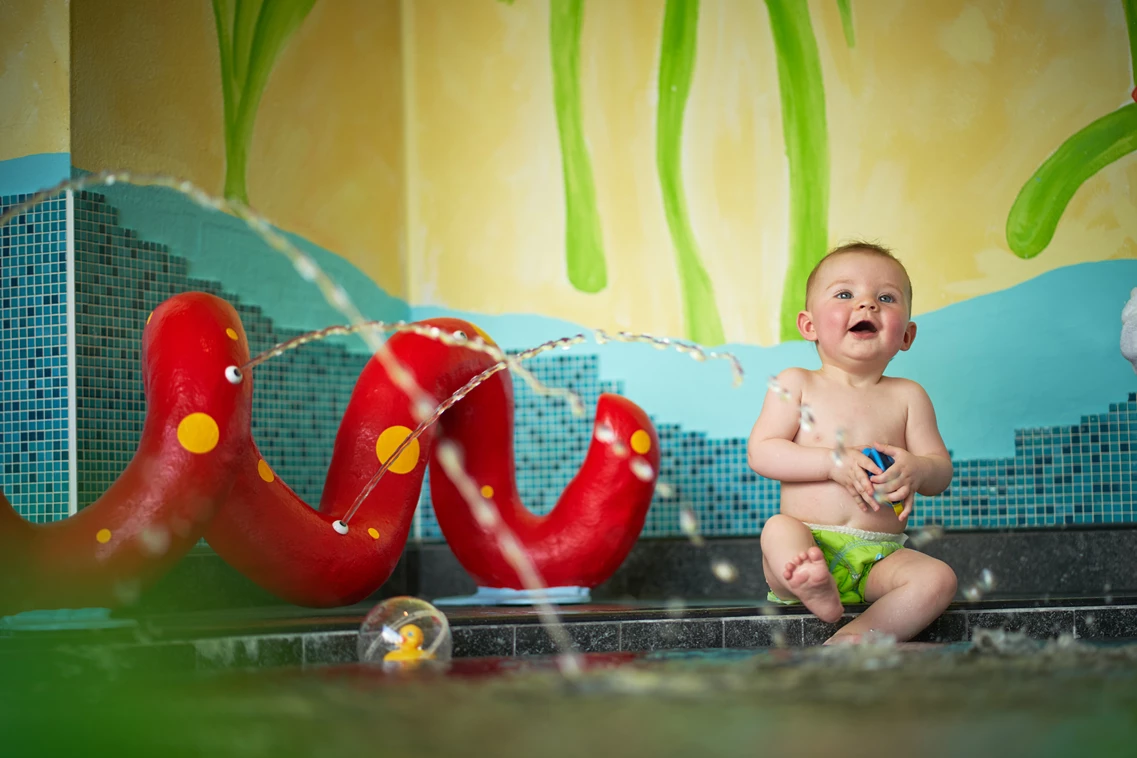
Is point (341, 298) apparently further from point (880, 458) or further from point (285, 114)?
point (880, 458)

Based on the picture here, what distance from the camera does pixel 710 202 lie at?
3842mm

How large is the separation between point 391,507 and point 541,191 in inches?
60.2

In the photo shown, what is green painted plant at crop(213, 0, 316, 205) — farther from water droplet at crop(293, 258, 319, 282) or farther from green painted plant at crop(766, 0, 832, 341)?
green painted plant at crop(766, 0, 832, 341)

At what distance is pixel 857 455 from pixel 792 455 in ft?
0.51

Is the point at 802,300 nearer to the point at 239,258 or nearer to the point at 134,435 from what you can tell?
the point at 239,258

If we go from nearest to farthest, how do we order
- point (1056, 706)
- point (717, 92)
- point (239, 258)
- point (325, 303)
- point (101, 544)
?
point (1056, 706) → point (101, 544) → point (239, 258) → point (325, 303) → point (717, 92)

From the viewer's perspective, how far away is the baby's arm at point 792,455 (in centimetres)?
260

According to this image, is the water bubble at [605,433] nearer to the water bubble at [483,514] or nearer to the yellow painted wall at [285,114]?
the water bubble at [483,514]

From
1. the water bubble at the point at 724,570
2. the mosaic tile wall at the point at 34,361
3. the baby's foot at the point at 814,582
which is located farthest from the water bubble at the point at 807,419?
Result: the mosaic tile wall at the point at 34,361

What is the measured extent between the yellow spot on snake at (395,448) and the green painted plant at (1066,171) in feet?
6.60

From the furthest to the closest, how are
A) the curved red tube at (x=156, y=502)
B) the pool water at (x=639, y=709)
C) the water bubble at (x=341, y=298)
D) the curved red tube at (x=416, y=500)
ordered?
the water bubble at (x=341, y=298) < the curved red tube at (x=416, y=500) < the curved red tube at (x=156, y=502) < the pool water at (x=639, y=709)

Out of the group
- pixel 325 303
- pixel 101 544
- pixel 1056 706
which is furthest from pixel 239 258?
pixel 1056 706

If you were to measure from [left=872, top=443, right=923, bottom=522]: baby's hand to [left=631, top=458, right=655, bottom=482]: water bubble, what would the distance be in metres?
0.65

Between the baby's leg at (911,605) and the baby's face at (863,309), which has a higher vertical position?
the baby's face at (863,309)
